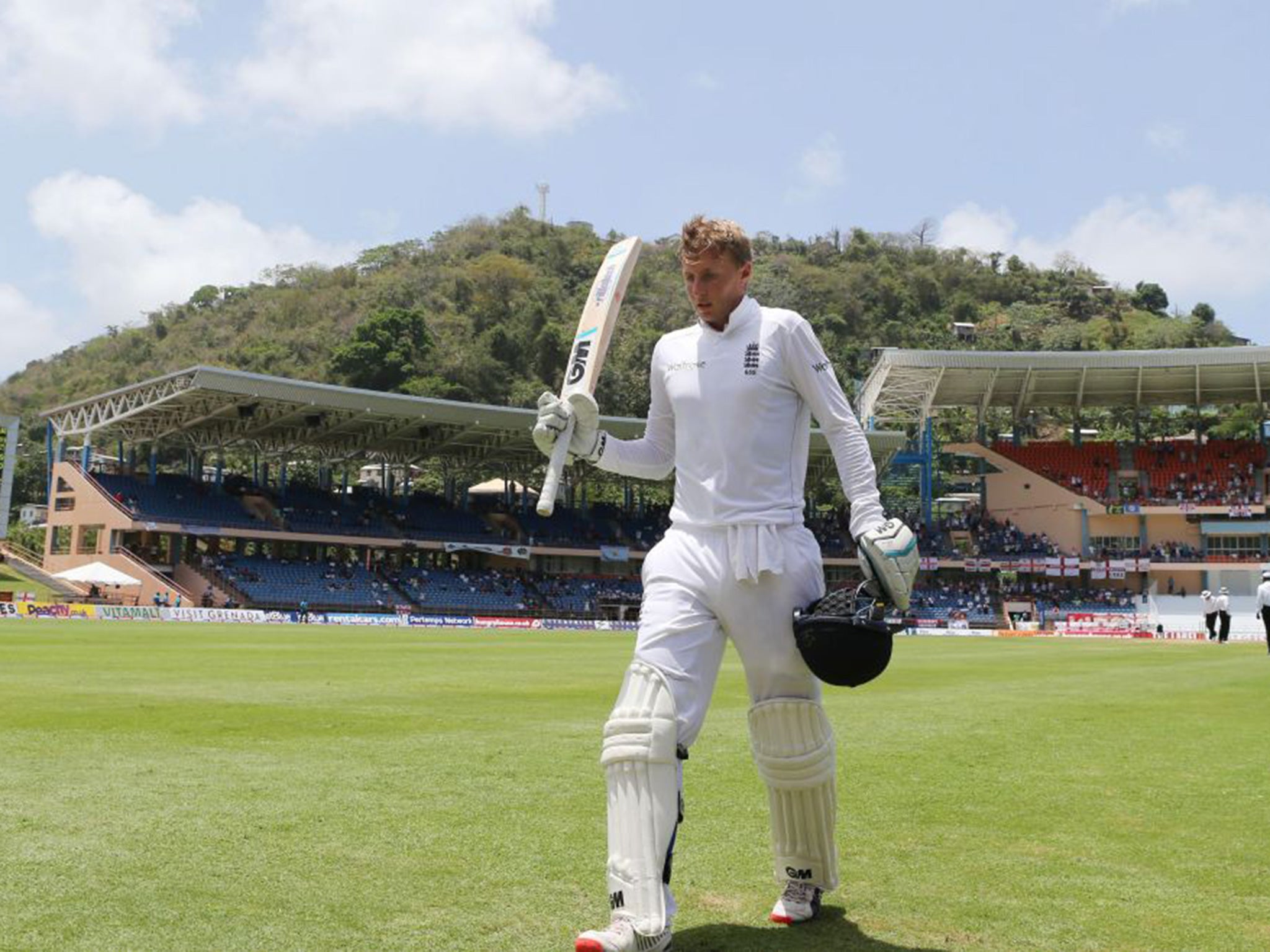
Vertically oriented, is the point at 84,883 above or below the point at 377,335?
below

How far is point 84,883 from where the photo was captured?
15.1 feet

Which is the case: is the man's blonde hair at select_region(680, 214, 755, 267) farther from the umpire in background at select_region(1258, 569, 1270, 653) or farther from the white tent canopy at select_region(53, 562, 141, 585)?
the white tent canopy at select_region(53, 562, 141, 585)

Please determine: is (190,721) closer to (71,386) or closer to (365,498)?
(365,498)

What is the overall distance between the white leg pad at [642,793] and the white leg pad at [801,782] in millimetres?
535

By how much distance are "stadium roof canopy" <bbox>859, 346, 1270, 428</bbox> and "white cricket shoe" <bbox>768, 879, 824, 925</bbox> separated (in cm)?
6041

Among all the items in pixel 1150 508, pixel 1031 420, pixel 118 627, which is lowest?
pixel 118 627

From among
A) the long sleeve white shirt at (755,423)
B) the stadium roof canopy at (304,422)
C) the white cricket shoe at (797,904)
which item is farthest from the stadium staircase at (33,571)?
the white cricket shoe at (797,904)

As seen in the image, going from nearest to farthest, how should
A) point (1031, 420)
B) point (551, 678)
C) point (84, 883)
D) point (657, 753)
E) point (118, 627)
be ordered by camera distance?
point (657, 753)
point (84, 883)
point (551, 678)
point (118, 627)
point (1031, 420)

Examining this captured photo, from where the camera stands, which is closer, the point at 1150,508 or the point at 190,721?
the point at 190,721

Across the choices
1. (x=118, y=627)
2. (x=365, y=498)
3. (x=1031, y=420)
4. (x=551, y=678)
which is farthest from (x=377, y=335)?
(x=551, y=678)

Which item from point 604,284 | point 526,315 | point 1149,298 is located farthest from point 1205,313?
point 604,284

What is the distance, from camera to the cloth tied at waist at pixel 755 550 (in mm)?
4570

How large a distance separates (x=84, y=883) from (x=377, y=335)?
91516 mm

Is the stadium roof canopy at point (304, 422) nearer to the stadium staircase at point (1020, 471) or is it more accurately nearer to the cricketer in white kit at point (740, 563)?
Result: the stadium staircase at point (1020, 471)
